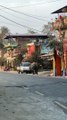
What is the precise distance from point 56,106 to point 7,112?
7.52ft

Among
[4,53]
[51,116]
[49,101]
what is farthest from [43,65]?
[51,116]

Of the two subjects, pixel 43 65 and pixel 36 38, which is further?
pixel 36 38

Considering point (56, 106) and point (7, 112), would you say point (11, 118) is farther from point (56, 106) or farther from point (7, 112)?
point (56, 106)

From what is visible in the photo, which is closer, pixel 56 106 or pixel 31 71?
pixel 56 106

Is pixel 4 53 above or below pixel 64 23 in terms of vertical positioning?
below

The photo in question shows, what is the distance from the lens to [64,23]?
200ft

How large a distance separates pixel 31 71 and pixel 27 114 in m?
55.6

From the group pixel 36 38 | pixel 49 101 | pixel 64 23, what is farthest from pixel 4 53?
pixel 49 101

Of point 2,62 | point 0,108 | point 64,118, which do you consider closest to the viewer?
Answer: point 64,118

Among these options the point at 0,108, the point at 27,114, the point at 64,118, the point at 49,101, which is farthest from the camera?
the point at 49,101

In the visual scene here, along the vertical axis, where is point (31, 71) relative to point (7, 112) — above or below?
below

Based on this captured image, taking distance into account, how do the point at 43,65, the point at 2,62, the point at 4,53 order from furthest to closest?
the point at 4,53 < the point at 2,62 < the point at 43,65

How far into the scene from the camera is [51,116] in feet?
43.9

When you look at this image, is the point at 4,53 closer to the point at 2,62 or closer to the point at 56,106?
the point at 2,62
